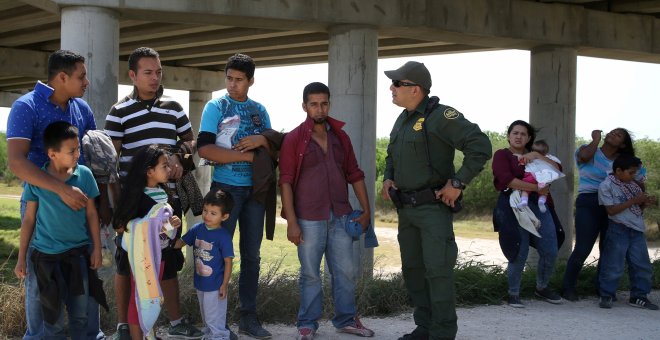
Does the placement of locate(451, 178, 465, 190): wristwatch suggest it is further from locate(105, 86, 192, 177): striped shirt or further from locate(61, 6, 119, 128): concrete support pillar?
locate(61, 6, 119, 128): concrete support pillar

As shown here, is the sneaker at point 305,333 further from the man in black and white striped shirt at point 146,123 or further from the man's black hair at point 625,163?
the man's black hair at point 625,163

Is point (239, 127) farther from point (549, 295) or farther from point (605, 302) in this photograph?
point (605, 302)

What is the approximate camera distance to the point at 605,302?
24.6 ft

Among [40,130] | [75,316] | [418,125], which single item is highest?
[418,125]

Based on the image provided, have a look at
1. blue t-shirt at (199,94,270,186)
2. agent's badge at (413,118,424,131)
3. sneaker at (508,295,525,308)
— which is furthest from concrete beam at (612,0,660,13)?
blue t-shirt at (199,94,270,186)

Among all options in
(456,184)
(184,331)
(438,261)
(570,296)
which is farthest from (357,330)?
(570,296)

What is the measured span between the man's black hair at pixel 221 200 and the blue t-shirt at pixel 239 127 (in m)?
0.30

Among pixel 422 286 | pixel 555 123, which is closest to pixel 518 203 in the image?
pixel 422 286

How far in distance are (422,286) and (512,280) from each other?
6.86 ft

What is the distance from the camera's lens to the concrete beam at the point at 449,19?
9273 millimetres

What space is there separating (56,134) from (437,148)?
8.07 ft

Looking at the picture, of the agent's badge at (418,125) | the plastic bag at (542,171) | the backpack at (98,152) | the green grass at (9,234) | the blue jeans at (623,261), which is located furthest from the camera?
the green grass at (9,234)

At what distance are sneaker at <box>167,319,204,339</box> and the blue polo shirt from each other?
1.37m

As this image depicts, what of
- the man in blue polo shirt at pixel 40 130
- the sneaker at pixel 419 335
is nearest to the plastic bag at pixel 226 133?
the man in blue polo shirt at pixel 40 130
